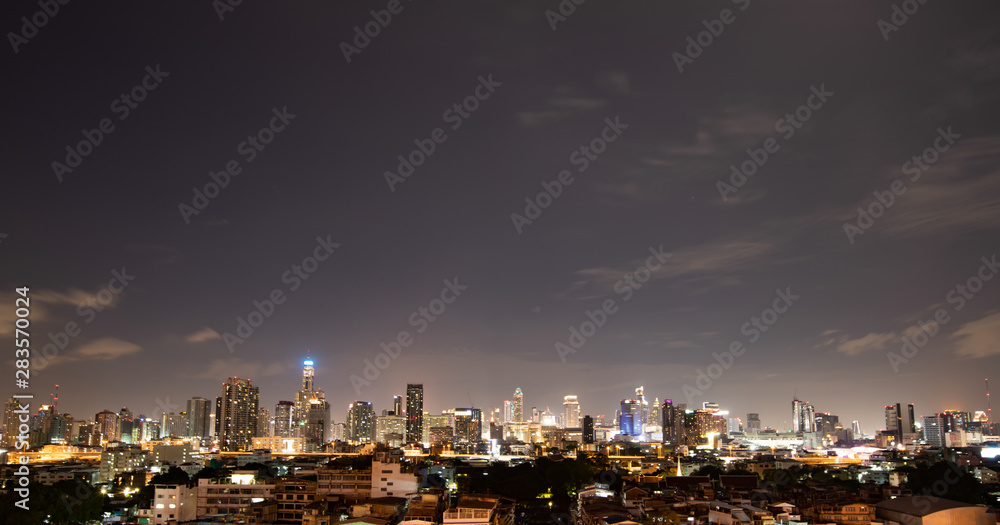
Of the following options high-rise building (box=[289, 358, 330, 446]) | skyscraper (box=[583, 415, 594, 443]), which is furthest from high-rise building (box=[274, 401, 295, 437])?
skyscraper (box=[583, 415, 594, 443])

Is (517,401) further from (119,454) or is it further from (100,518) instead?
(100,518)

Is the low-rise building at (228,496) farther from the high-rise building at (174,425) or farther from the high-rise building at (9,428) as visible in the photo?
the high-rise building at (174,425)

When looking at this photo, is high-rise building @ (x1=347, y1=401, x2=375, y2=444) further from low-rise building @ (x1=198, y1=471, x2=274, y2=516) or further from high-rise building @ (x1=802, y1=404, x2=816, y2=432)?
low-rise building @ (x1=198, y1=471, x2=274, y2=516)

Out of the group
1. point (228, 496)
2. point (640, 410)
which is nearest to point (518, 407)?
point (640, 410)

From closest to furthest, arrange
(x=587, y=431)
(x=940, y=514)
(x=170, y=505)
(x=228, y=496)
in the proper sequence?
(x=940, y=514) < (x=170, y=505) < (x=228, y=496) < (x=587, y=431)

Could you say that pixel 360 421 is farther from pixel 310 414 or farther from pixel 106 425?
pixel 106 425
